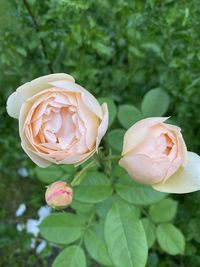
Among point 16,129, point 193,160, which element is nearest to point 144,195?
point 193,160

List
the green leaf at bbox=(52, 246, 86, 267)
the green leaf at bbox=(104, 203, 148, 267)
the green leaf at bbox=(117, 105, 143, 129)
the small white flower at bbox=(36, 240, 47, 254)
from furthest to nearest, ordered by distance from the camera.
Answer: the small white flower at bbox=(36, 240, 47, 254) → the green leaf at bbox=(117, 105, 143, 129) → the green leaf at bbox=(52, 246, 86, 267) → the green leaf at bbox=(104, 203, 148, 267)

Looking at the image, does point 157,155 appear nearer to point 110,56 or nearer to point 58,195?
point 58,195

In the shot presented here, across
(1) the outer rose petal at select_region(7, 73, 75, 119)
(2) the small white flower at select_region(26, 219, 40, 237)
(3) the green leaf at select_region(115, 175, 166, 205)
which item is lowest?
(2) the small white flower at select_region(26, 219, 40, 237)

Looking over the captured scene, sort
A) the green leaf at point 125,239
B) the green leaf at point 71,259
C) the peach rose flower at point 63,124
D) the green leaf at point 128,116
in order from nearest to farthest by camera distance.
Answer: the peach rose flower at point 63,124
the green leaf at point 125,239
the green leaf at point 71,259
the green leaf at point 128,116

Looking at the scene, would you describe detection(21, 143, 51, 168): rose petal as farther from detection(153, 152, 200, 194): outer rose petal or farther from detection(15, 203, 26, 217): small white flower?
detection(15, 203, 26, 217): small white flower

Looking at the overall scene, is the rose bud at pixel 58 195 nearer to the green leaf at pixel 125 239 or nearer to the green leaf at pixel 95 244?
the green leaf at pixel 125 239

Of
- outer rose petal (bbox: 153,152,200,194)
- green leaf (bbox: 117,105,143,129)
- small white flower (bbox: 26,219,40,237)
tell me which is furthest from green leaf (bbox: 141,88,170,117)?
small white flower (bbox: 26,219,40,237)

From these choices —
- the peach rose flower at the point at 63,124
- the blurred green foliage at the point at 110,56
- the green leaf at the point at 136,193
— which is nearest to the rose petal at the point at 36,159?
the peach rose flower at the point at 63,124

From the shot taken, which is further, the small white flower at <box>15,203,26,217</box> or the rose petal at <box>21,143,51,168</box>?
the small white flower at <box>15,203,26,217</box>
